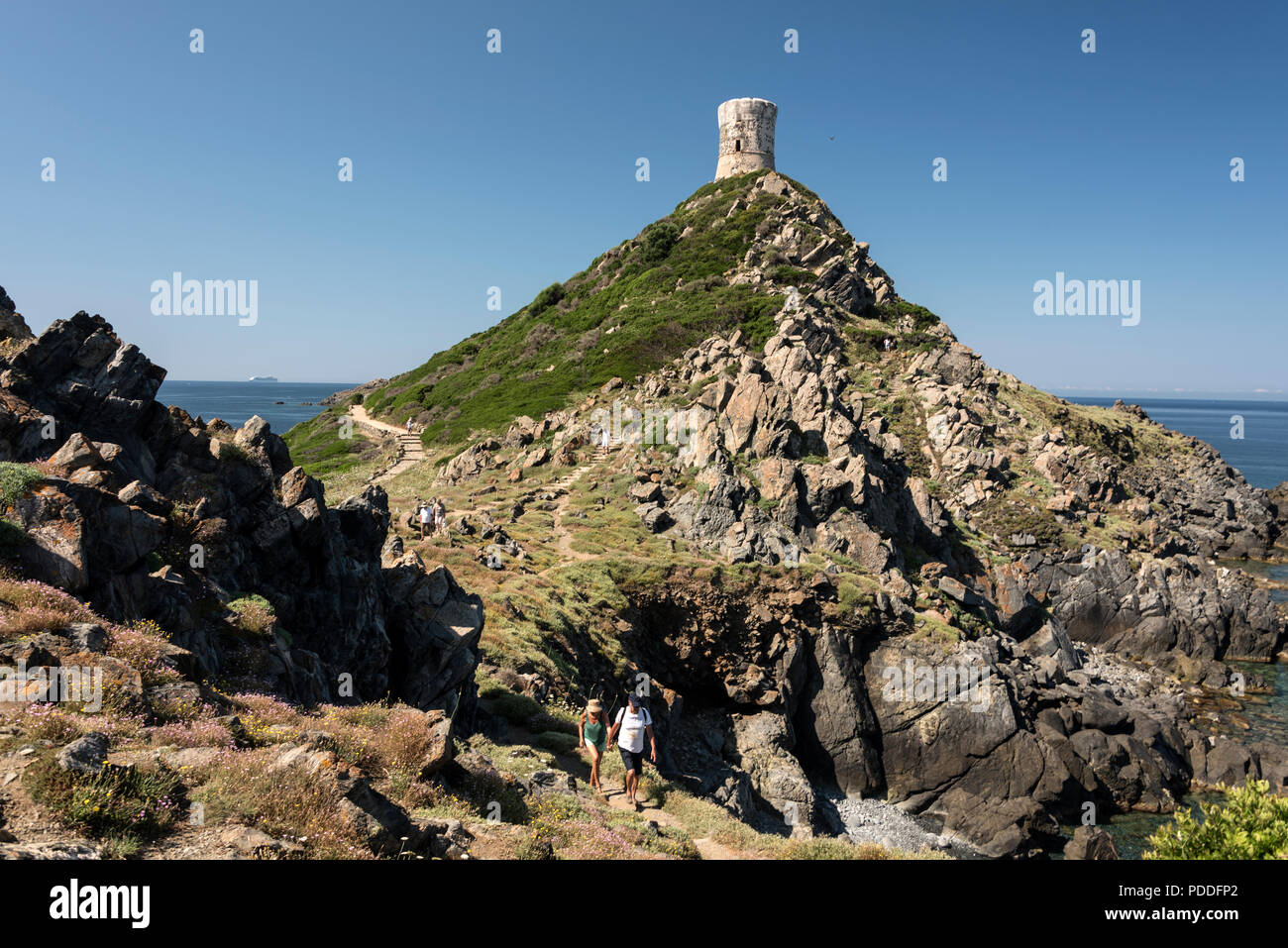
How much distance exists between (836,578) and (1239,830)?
76.2 ft

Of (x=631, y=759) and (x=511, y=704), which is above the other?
(x=631, y=759)

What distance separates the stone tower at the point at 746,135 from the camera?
10144 cm

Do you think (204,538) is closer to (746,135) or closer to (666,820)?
(666,820)

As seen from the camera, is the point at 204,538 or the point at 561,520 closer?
the point at 204,538

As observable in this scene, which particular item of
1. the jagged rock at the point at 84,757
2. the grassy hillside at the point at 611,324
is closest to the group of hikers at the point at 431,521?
the jagged rock at the point at 84,757

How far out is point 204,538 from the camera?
550 inches

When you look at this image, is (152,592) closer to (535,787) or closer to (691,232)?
(535,787)

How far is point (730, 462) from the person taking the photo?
128 ft

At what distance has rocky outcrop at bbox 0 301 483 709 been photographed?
37.6 ft

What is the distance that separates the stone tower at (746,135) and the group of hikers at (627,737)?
346ft

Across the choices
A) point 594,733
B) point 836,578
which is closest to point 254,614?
point 594,733
